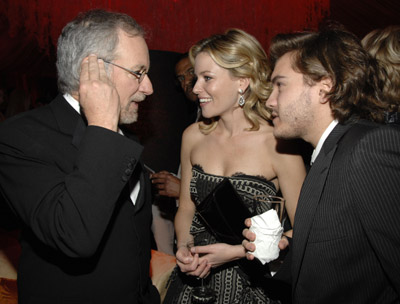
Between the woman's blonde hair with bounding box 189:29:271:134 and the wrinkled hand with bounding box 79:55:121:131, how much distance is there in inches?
49.7

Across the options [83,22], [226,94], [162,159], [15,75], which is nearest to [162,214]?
[162,159]

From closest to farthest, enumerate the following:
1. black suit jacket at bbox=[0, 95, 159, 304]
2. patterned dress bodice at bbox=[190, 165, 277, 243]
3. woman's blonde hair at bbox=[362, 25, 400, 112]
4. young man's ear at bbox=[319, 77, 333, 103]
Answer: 1. black suit jacket at bbox=[0, 95, 159, 304]
2. young man's ear at bbox=[319, 77, 333, 103]
3. woman's blonde hair at bbox=[362, 25, 400, 112]
4. patterned dress bodice at bbox=[190, 165, 277, 243]

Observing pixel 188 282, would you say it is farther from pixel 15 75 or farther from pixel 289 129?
pixel 15 75

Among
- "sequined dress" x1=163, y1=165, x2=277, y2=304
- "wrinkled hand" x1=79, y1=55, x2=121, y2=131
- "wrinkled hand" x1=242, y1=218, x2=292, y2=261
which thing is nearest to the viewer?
"wrinkled hand" x1=79, y1=55, x2=121, y2=131

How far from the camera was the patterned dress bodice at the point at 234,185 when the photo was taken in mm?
2059

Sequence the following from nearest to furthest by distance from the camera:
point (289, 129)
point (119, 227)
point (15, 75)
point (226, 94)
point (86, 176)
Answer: point (86, 176) < point (119, 227) < point (289, 129) < point (226, 94) < point (15, 75)

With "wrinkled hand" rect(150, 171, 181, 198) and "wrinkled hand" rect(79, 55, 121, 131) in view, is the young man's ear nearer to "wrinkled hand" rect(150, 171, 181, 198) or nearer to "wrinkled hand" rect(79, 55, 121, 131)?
Result: "wrinkled hand" rect(79, 55, 121, 131)

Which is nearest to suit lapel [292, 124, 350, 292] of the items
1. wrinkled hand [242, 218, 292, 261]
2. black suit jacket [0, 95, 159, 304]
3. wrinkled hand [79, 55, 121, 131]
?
wrinkled hand [242, 218, 292, 261]

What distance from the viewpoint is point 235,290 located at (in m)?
1.96

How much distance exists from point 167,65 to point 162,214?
1.69 meters

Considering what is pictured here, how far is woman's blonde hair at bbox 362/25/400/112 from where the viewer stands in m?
1.69

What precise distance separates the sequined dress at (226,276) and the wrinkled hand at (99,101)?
3.51 ft

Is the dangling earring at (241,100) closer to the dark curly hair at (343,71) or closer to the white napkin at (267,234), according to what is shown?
the dark curly hair at (343,71)

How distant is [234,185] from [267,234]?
0.74m
